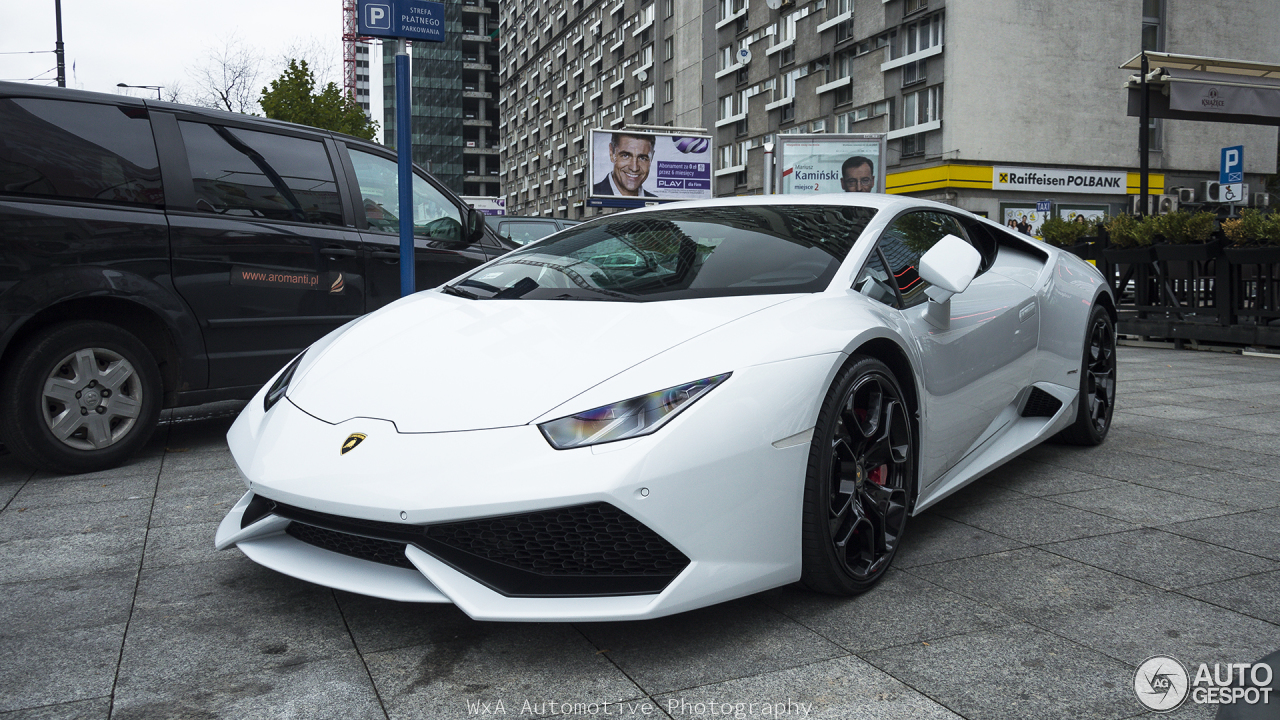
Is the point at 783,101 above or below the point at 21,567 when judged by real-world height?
above

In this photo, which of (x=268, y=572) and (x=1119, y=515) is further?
(x=1119, y=515)

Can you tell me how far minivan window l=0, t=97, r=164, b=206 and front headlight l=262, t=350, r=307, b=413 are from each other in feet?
5.96

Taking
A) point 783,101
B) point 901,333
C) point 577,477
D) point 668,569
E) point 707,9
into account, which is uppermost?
point 707,9

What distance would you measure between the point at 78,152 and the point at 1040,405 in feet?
14.1

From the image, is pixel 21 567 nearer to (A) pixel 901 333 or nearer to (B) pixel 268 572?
(B) pixel 268 572

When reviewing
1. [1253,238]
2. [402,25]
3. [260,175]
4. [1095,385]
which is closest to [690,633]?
[1095,385]

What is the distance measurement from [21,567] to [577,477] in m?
2.01

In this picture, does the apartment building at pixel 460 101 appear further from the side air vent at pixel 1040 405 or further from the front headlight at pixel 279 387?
the front headlight at pixel 279 387

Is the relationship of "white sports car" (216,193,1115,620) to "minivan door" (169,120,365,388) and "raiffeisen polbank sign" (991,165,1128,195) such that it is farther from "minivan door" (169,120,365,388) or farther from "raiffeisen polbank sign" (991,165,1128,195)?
"raiffeisen polbank sign" (991,165,1128,195)

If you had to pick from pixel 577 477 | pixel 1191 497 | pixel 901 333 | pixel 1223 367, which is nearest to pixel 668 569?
pixel 577 477

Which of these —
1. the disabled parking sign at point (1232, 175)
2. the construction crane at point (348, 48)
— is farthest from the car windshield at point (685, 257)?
the construction crane at point (348, 48)

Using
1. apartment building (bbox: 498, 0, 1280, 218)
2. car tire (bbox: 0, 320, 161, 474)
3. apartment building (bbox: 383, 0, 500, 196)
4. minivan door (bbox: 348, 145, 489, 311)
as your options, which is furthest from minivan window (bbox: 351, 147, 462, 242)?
apartment building (bbox: 383, 0, 500, 196)

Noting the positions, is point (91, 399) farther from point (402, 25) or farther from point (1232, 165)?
point (1232, 165)

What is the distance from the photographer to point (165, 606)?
102 inches
